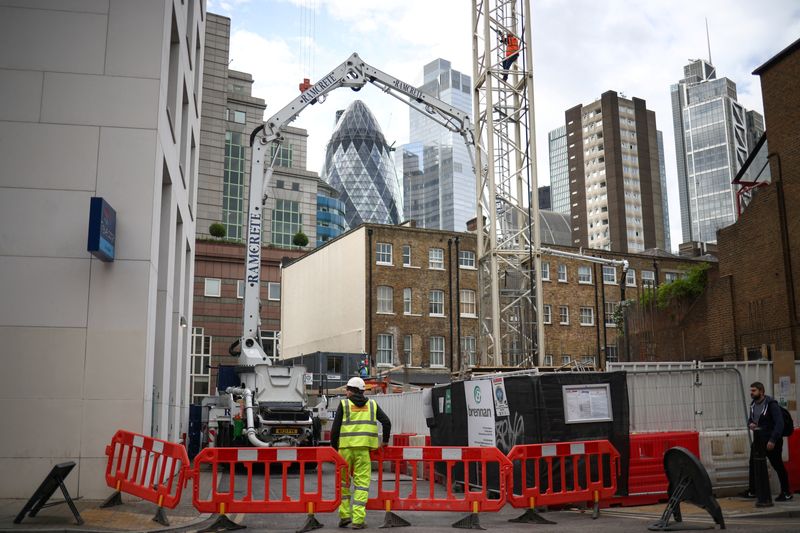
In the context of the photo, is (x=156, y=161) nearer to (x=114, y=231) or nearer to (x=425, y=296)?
(x=114, y=231)

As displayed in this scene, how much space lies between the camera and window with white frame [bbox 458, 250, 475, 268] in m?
49.3

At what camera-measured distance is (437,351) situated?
156 ft

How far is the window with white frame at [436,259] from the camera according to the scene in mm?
48406

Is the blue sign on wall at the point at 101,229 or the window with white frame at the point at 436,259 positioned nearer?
the blue sign on wall at the point at 101,229

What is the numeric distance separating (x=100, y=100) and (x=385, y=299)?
108ft

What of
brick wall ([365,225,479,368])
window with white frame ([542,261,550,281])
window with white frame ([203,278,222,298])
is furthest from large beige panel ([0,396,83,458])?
window with white frame ([203,278,222,298])

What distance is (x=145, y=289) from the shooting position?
13.8 meters

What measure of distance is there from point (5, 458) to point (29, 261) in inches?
132

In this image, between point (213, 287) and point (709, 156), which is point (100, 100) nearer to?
point (213, 287)

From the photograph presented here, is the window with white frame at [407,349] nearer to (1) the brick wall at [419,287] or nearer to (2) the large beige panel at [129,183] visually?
(1) the brick wall at [419,287]

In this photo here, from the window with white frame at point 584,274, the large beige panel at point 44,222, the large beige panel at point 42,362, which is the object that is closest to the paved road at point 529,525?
Answer: the large beige panel at point 42,362

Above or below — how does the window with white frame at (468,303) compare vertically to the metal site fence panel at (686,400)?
above

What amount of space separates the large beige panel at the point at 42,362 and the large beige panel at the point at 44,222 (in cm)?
141

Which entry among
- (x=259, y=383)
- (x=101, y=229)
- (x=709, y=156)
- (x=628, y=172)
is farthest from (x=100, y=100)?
(x=709, y=156)
